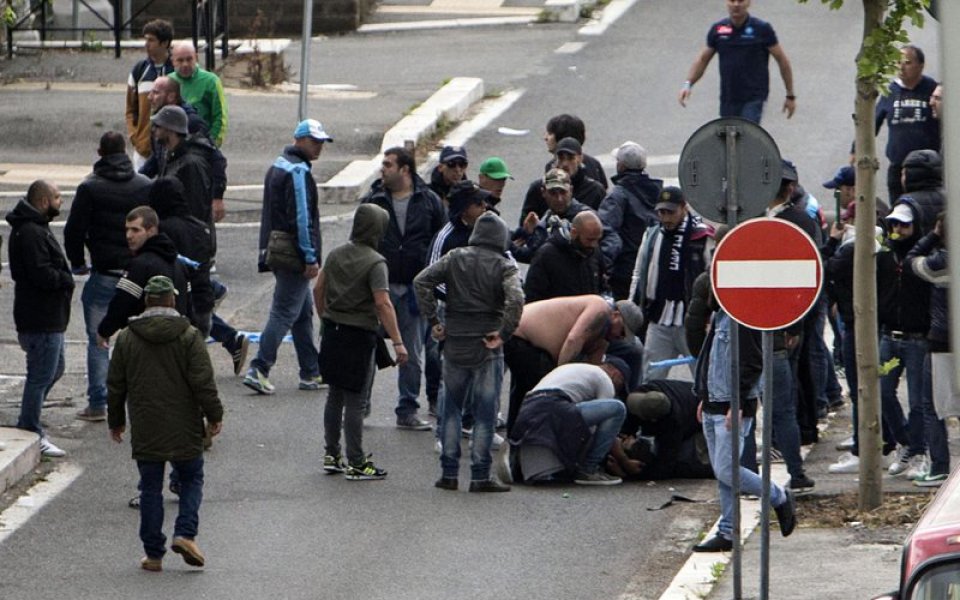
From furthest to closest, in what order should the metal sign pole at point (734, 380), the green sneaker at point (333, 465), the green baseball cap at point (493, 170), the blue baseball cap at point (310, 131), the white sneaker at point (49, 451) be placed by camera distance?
the green baseball cap at point (493, 170) < the blue baseball cap at point (310, 131) < the white sneaker at point (49, 451) < the green sneaker at point (333, 465) < the metal sign pole at point (734, 380)

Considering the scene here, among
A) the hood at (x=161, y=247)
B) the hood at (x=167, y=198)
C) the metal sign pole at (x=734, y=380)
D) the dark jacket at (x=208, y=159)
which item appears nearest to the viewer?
the metal sign pole at (x=734, y=380)

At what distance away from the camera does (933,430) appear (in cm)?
1183

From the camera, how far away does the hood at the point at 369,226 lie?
12.0m

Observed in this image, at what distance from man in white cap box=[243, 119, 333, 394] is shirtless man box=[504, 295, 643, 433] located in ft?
5.72

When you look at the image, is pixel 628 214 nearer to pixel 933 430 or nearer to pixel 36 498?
pixel 933 430

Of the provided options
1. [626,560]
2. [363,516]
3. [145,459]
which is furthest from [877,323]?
[145,459]

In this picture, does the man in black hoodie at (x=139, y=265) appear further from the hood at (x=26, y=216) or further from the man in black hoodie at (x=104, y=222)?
the man in black hoodie at (x=104, y=222)

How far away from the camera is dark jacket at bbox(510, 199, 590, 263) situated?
13.4 metres

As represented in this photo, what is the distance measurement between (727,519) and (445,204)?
4.11 meters

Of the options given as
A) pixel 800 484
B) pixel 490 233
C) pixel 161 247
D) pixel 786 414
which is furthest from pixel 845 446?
pixel 161 247

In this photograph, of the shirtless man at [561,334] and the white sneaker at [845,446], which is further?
the white sneaker at [845,446]

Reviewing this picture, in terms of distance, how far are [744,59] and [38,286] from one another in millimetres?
8760

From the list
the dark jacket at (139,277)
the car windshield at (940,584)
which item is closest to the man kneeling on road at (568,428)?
the dark jacket at (139,277)

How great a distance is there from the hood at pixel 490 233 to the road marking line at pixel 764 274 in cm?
242
